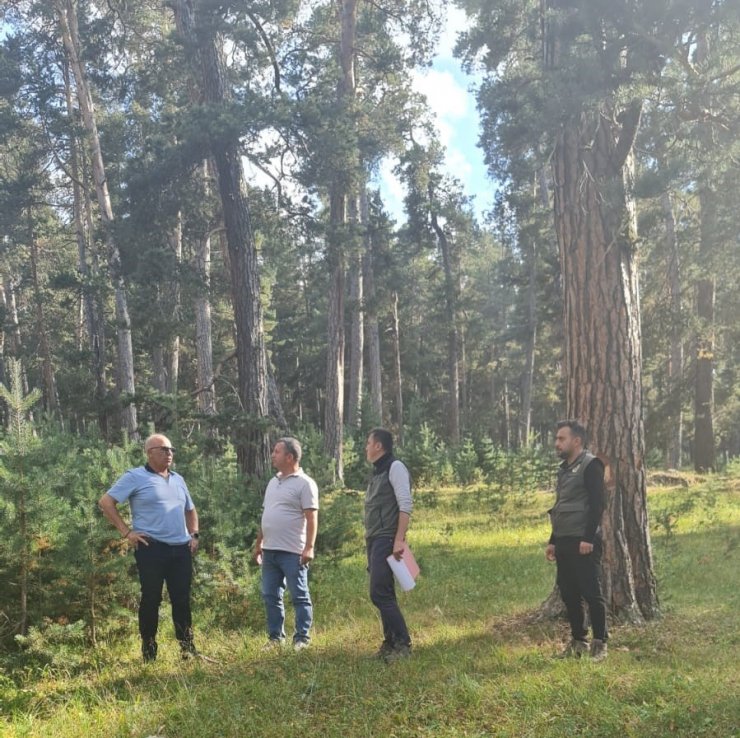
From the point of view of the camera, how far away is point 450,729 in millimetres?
3877

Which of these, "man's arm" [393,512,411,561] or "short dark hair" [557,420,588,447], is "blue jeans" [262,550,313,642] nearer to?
"man's arm" [393,512,411,561]

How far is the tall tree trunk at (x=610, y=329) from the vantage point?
6.09 meters

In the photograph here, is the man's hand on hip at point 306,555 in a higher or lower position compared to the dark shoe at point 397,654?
higher

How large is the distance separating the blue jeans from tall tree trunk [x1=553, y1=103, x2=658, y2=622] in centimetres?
284

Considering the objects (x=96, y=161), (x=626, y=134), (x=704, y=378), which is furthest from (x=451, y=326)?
(x=626, y=134)

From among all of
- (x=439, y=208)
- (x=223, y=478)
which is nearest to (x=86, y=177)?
(x=439, y=208)

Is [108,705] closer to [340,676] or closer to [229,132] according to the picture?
[340,676]

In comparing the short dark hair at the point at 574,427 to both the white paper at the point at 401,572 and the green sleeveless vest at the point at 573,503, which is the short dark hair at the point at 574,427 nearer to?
the green sleeveless vest at the point at 573,503

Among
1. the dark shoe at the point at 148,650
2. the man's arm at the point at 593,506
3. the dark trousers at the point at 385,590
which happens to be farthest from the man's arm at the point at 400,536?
the dark shoe at the point at 148,650

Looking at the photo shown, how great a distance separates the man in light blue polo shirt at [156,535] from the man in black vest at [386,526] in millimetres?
1552

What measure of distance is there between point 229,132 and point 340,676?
8302mm

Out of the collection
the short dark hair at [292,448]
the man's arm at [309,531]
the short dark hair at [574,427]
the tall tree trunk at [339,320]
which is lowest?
the man's arm at [309,531]

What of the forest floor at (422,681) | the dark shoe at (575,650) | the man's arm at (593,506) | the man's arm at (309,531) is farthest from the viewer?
the man's arm at (309,531)

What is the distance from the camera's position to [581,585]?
516 cm
